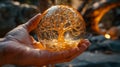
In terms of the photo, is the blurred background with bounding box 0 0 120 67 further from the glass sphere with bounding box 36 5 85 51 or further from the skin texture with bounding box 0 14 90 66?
the skin texture with bounding box 0 14 90 66

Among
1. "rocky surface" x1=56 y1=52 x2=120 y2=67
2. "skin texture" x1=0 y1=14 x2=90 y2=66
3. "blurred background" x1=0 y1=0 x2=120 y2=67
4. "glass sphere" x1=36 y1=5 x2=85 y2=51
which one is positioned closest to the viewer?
"skin texture" x1=0 y1=14 x2=90 y2=66

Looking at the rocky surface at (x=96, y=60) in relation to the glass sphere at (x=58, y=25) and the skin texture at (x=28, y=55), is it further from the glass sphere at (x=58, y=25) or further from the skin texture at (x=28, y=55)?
the skin texture at (x=28, y=55)

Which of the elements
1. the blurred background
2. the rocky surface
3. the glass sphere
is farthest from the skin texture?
the rocky surface

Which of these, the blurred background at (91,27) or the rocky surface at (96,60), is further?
the blurred background at (91,27)

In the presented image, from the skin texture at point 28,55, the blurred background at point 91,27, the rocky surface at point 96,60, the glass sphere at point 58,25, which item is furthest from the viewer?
the blurred background at point 91,27

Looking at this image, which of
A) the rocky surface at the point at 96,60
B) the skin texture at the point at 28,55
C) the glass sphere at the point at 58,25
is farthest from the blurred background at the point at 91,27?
the skin texture at the point at 28,55

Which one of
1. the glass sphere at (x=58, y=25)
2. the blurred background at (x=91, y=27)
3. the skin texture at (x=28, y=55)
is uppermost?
the blurred background at (x=91, y=27)

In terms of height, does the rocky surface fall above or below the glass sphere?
above

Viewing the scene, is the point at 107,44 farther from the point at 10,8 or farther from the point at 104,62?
the point at 10,8

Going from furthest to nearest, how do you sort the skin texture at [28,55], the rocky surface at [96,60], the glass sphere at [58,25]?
the rocky surface at [96,60] → the glass sphere at [58,25] → the skin texture at [28,55]
